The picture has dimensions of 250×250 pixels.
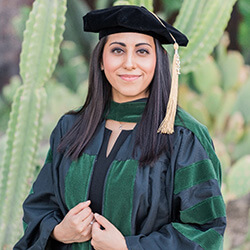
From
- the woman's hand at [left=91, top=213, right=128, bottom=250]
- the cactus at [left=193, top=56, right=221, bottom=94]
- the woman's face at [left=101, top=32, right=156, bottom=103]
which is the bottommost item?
the woman's hand at [left=91, top=213, right=128, bottom=250]

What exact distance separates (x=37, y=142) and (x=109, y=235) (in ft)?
3.70

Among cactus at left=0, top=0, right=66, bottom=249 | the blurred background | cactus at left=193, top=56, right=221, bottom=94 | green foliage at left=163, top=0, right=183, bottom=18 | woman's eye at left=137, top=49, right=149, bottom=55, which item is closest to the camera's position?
woman's eye at left=137, top=49, right=149, bottom=55

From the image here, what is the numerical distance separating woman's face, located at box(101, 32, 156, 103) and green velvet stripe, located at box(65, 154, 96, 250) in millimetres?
321

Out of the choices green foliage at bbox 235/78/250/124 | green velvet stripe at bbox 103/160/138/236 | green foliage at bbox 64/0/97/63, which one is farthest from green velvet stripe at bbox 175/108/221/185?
green foliage at bbox 64/0/97/63

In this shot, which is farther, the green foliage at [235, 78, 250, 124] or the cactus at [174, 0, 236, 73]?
the green foliage at [235, 78, 250, 124]

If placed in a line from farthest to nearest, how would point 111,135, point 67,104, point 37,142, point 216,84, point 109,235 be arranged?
point 216,84
point 67,104
point 37,142
point 111,135
point 109,235

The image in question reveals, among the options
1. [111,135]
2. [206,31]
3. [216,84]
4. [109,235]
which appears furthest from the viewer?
[216,84]

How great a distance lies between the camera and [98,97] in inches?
77.0

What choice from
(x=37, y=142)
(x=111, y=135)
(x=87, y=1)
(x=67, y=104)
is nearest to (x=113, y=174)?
(x=111, y=135)

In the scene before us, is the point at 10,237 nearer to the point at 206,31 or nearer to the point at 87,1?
the point at 206,31

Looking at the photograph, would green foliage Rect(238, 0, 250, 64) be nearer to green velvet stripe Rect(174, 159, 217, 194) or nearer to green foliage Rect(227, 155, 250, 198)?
green foliage Rect(227, 155, 250, 198)

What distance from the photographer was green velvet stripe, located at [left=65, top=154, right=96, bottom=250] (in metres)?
1.83

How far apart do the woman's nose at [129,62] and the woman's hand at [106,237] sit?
1.92ft

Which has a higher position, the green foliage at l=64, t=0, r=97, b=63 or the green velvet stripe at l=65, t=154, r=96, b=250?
the green foliage at l=64, t=0, r=97, b=63
